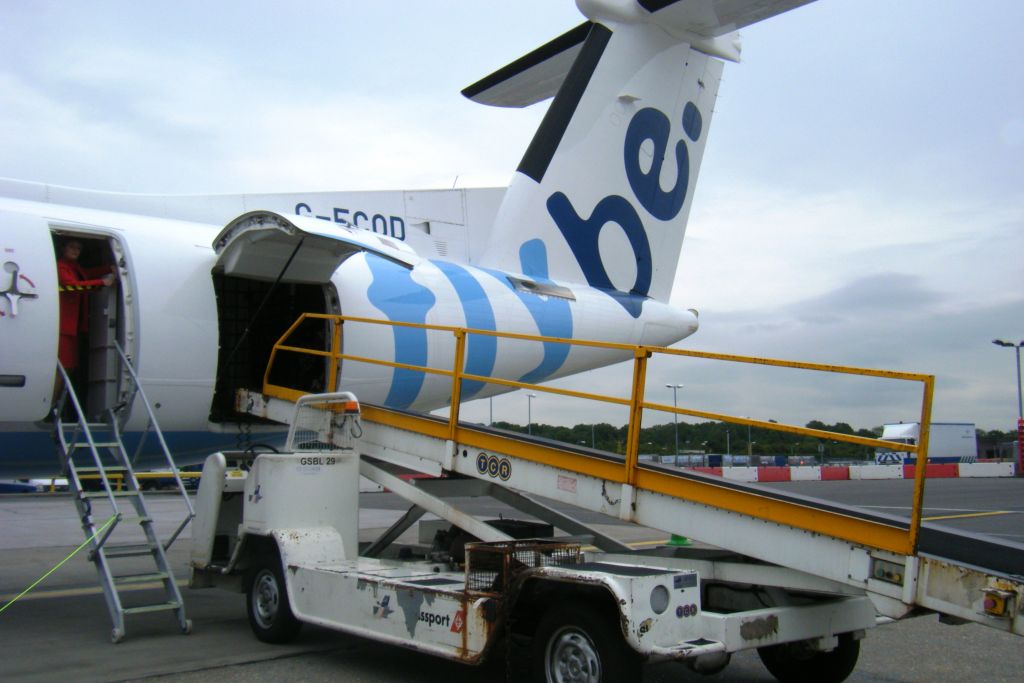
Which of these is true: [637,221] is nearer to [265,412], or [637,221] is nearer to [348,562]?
[265,412]

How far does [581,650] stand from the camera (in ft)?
15.7

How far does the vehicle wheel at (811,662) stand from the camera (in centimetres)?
545

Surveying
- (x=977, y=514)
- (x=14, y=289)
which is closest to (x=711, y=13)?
→ (x=14, y=289)

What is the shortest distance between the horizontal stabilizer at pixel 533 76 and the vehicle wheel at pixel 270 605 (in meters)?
8.01

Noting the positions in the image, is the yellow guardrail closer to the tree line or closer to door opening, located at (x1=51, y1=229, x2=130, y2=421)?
the tree line

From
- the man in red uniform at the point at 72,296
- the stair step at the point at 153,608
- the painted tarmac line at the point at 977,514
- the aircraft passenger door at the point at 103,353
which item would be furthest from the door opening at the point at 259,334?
the painted tarmac line at the point at 977,514

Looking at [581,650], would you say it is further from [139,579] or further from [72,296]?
[72,296]

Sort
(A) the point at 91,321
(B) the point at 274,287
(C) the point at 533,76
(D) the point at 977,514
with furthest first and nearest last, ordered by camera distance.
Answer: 1. (D) the point at 977,514
2. (C) the point at 533,76
3. (B) the point at 274,287
4. (A) the point at 91,321

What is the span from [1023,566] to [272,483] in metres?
4.73

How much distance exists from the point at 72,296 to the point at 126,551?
234cm

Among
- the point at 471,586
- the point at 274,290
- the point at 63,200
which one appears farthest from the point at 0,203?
the point at 471,586

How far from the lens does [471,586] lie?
5254 millimetres

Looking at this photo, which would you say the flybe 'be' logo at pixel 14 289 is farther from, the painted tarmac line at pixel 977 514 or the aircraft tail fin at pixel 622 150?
the painted tarmac line at pixel 977 514

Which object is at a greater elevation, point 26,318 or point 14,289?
point 14,289
